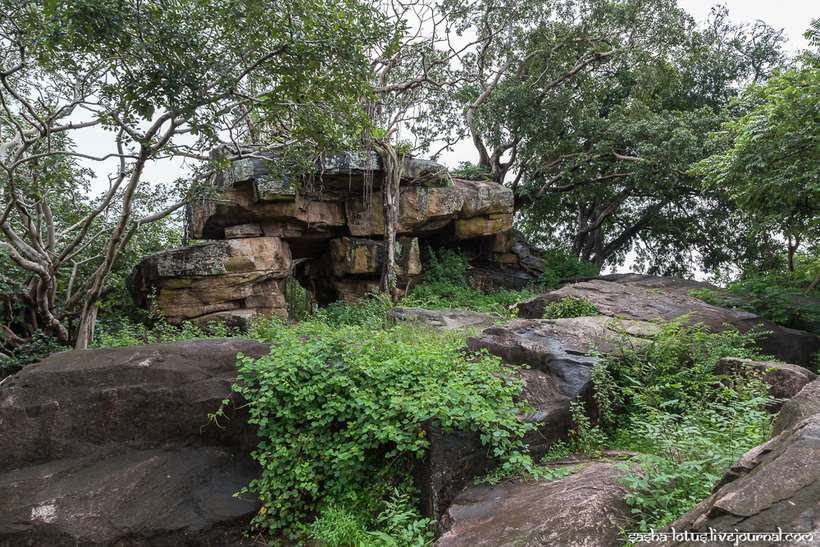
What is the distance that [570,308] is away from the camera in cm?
828

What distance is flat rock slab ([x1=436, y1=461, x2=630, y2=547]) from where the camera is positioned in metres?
2.91

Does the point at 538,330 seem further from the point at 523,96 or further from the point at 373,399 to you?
the point at 523,96

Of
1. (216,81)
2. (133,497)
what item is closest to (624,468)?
(133,497)

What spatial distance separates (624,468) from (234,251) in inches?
441

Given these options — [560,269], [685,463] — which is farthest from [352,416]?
[560,269]

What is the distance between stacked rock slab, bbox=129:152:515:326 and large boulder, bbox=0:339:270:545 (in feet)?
16.9

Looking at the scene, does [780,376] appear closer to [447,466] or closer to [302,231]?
[447,466]

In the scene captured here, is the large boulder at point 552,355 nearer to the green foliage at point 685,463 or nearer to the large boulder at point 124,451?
the green foliage at point 685,463

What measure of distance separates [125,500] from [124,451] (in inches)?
22.4

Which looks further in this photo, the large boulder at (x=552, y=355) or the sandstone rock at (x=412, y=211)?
the sandstone rock at (x=412, y=211)

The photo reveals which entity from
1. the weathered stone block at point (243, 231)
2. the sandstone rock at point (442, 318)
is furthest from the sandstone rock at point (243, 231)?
the sandstone rock at point (442, 318)

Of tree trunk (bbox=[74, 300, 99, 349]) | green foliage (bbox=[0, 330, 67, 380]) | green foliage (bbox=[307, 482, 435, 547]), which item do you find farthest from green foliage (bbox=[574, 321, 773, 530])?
green foliage (bbox=[0, 330, 67, 380])

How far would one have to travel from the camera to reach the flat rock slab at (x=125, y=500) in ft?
12.9

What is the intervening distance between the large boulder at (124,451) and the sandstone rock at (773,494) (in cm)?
394
